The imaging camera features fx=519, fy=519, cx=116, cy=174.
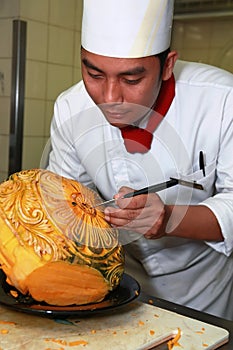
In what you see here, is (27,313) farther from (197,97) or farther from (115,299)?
(197,97)

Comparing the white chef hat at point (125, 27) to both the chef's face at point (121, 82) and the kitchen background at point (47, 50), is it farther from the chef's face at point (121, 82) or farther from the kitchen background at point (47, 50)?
the kitchen background at point (47, 50)

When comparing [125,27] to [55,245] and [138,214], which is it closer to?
[138,214]

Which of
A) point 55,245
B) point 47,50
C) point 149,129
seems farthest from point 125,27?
point 47,50

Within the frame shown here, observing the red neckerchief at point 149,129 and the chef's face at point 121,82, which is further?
the red neckerchief at point 149,129

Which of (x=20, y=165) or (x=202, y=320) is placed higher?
(x=202, y=320)

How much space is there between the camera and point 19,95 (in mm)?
2312

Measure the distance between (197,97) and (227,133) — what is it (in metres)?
0.13

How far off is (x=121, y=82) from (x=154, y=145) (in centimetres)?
27

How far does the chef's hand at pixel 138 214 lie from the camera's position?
1.03m

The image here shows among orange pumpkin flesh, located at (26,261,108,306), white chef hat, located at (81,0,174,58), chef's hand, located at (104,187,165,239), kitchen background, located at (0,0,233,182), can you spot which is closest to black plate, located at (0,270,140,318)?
orange pumpkin flesh, located at (26,261,108,306)

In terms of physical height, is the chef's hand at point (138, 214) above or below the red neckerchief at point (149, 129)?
below

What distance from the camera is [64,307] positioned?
90cm

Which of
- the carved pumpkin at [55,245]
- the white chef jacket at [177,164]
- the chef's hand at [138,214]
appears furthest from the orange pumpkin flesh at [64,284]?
the white chef jacket at [177,164]

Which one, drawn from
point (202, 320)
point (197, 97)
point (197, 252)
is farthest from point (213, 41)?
point (202, 320)
